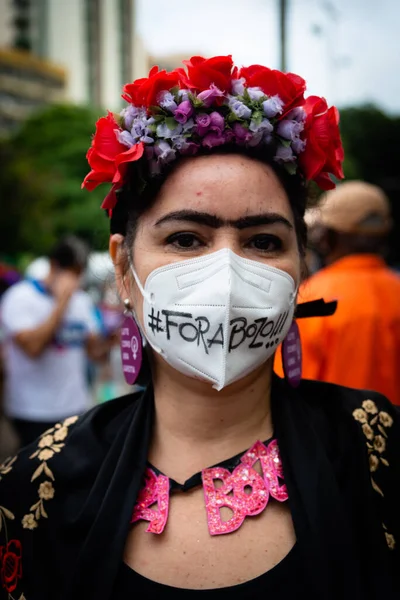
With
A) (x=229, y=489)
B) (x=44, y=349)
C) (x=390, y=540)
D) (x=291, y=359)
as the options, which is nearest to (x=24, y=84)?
(x=44, y=349)

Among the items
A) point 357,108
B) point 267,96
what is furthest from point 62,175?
point 267,96

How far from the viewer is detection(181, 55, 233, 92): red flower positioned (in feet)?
5.30

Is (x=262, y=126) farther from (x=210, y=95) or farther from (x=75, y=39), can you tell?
(x=75, y=39)

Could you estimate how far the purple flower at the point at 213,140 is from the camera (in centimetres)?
159

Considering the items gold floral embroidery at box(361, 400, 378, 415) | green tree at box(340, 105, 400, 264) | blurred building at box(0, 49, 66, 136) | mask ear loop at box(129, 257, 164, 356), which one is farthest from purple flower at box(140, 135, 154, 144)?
blurred building at box(0, 49, 66, 136)

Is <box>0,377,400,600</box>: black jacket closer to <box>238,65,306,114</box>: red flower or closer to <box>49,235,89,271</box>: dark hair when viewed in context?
<box>238,65,306,114</box>: red flower

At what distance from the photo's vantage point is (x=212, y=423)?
1.69 metres

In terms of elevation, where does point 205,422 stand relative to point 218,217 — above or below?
below

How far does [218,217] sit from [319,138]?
0.41 metres

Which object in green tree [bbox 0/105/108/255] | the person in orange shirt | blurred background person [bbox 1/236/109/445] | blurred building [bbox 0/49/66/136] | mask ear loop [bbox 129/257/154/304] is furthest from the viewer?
blurred building [bbox 0/49/66/136]

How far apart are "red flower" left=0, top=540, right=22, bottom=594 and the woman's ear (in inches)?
29.4

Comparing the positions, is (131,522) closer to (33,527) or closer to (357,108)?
(33,527)

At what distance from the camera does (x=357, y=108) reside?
117 feet

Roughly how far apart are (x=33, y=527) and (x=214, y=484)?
0.51m
